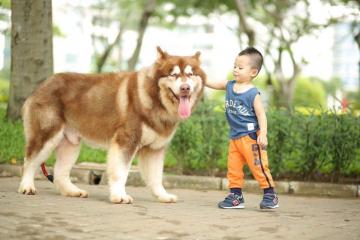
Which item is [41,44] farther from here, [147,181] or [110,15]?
[110,15]

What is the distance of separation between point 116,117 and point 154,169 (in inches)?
28.1

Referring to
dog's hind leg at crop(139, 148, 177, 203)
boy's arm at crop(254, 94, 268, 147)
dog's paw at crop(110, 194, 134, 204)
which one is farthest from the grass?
boy's arm at crop(254, 94, 268, 147)

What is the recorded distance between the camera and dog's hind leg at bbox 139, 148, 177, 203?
7.03m

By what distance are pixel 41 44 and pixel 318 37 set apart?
16.2 m

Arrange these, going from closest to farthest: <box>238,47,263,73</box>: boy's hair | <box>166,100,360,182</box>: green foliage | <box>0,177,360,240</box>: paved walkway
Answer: <box>0,177,360,240</box>: paved walkway
<box>238,47,263,73</box>: boy's hair
<box>166,100,360,182</box>: green foliage

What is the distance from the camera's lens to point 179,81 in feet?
20.9

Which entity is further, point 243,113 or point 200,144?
point 200,144

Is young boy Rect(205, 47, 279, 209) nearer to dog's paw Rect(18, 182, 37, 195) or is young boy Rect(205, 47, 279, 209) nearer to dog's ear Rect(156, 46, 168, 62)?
dog's ear Rect(156, 46, 168, 62)

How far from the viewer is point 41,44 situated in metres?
10.8

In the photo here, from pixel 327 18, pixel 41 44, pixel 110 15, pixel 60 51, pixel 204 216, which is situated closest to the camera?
pixel 204 216

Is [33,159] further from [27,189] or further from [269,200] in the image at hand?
[269,200]

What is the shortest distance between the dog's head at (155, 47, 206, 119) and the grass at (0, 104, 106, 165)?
352 centimetres

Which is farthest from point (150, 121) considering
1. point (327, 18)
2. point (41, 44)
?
point (327, 18)

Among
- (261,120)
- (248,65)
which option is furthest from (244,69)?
(261,120)
